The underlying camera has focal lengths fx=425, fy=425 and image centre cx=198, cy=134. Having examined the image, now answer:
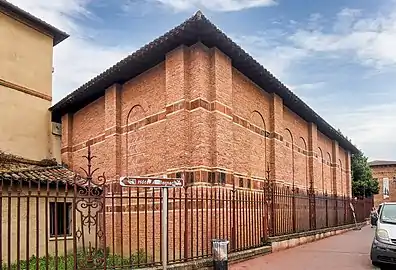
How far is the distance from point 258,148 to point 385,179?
37757 millimetres

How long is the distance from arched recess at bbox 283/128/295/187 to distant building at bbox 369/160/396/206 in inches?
1255

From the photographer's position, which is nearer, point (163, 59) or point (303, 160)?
point (163, 59)

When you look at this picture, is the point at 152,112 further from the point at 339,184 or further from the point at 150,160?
the point at 339,184

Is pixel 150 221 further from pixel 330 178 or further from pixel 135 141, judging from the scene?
pixel 330 178

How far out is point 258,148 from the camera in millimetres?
16641

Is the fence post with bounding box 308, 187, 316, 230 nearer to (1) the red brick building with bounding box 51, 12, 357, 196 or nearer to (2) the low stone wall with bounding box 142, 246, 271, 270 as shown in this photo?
(1) the red brick building with bounding box 51, 12, 357, 196

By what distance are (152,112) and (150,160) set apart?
165 cm

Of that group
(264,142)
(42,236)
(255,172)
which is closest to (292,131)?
(264,142)

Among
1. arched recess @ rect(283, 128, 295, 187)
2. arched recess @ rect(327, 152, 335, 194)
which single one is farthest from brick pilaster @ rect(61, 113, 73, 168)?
arched recess @ rect(327, 152, 335, 194)

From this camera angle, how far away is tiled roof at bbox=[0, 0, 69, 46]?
57.0 feet

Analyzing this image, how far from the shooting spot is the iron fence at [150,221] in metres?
9.22

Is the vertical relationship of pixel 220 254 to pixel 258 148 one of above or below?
below

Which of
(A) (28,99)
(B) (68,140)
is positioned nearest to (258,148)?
(B) (68,140)

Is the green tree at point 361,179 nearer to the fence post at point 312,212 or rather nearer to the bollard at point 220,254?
the fence post at point 312,212
